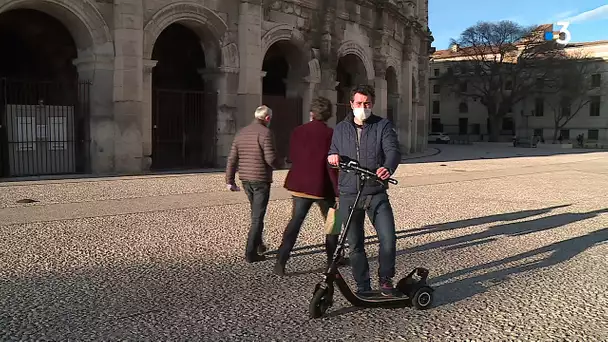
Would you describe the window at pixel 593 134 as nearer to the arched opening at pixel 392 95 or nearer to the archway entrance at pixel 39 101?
the arched opening at pixel 392 95

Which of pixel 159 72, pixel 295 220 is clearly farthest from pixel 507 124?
pixel 295 220

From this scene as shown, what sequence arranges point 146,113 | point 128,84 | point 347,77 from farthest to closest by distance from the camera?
point 347,77
point 146,113
point 128,84

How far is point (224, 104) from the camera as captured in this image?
1667cm

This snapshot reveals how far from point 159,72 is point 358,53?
305 inches

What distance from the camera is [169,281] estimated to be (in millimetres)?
5184

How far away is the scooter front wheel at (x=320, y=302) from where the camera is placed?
13.8 feet

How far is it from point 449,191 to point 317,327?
9.18m

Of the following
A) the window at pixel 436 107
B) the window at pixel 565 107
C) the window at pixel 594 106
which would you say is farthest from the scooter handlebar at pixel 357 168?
the window at pixel 436 107

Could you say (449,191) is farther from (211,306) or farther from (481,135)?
(481,135)

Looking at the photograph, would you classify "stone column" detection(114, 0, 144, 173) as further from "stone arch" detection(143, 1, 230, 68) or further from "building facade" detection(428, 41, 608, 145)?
"building facade" detection(428, 41, 608, 145)

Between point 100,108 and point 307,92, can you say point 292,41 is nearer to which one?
point 307,92

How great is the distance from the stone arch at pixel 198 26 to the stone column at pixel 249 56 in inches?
14.6

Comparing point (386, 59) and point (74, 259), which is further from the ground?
point (386, 59)

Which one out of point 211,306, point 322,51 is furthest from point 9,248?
point 322,51
